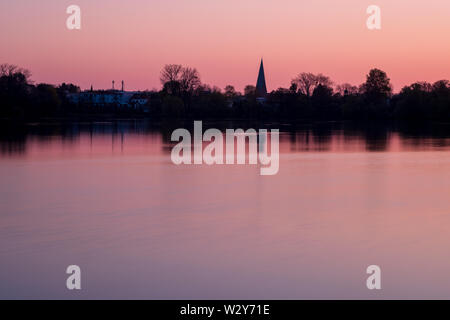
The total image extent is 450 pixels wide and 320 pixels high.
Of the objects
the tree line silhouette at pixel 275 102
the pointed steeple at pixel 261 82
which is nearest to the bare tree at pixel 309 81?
the tree line silhouette at pixel 275 102

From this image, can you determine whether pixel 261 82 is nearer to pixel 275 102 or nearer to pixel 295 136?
pixel 275 102

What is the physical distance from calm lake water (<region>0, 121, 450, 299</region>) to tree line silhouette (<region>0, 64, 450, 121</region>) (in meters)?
50.4

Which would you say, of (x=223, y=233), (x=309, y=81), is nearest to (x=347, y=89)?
(x=309, y=81)

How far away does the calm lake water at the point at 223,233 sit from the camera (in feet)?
21.0

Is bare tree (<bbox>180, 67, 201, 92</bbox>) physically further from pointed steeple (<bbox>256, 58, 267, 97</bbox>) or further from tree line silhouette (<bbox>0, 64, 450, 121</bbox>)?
pointed steeple (<bbox>256, 58, 267, 97</bbox>)

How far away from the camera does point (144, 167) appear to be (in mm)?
17250

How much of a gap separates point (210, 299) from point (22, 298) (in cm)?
184

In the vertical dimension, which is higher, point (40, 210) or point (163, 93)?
point (163, 93)

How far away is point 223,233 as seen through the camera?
861cm

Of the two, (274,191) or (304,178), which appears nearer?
(274,191)

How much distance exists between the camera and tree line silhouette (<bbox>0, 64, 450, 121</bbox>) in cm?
6875

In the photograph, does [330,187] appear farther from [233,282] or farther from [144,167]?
[233,282]
